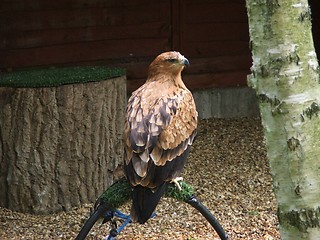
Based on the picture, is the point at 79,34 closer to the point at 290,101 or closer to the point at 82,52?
the point at 82,52

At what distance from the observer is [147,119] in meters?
3.38

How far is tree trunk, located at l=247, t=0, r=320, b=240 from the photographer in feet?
5.87

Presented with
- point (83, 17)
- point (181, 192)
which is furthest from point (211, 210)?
point (83, 17)

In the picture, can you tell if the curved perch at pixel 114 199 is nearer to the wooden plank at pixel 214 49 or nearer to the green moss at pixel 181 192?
the green moss at pixel 181 192

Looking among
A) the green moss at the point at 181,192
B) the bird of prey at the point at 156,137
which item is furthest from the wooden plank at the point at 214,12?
the green moss at the point at 181,192

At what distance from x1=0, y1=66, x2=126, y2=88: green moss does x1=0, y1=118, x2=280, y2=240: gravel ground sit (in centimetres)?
88

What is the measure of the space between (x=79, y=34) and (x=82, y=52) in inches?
6.7

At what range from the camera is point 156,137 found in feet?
10.9

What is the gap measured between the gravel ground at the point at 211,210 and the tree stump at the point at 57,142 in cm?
14

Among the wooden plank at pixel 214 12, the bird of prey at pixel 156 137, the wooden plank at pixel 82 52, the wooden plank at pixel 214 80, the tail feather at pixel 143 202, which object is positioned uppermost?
the wooden plank at pixel 214 12

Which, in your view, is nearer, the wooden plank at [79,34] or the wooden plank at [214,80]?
the wooden plank at [79,34]

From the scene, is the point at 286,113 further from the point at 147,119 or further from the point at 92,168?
the point at 92,168

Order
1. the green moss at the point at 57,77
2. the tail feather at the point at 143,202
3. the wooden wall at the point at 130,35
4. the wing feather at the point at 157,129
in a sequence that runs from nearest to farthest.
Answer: the tail feather at the point at 143,202
the wing feather at the point at 157,129
the green moss at the point at 57,77
the wooden wall at the point at 130,35

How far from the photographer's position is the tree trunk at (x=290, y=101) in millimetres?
1788
